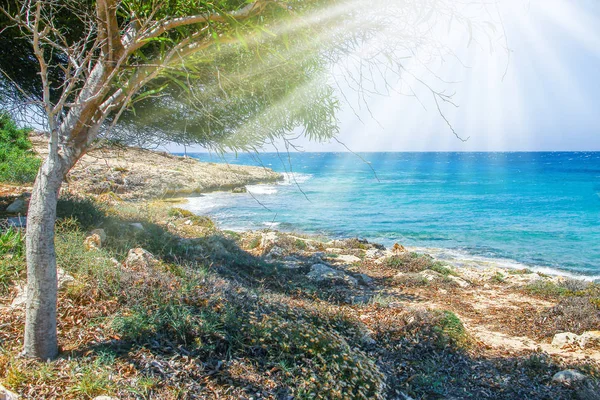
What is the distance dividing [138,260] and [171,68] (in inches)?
122

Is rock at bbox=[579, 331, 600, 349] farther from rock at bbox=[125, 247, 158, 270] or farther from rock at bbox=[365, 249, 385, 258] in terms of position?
rock at bbox=[365, 249, 385, 258]

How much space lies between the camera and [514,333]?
6.88 m

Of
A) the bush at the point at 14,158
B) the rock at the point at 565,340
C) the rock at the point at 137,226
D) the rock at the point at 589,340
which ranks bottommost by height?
the rock at the point at 565,340

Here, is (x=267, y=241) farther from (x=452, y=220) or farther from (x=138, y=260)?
(x=452, y=220)

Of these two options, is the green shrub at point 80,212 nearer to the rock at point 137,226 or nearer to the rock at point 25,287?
the rock at point 137,226

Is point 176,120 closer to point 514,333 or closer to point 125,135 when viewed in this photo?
point 125,135

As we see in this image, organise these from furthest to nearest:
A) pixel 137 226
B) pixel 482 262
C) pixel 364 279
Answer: pixel 482 262 < pixel 364 279 < pixel 137 226

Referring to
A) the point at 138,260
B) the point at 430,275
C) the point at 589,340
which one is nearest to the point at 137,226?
the point at 138,260

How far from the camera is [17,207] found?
8.05 meters

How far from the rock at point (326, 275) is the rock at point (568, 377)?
419 cm

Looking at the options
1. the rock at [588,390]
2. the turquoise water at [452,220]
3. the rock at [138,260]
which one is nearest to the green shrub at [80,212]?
the rock at [138,260]

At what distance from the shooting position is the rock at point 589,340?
6092 millimetres

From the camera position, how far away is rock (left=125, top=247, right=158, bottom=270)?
5258mm

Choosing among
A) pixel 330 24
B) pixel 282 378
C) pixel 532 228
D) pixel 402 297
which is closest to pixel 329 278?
pixel 402 297
